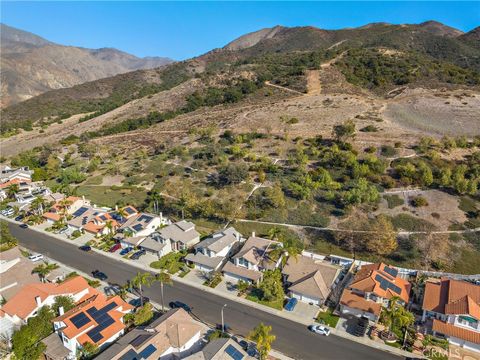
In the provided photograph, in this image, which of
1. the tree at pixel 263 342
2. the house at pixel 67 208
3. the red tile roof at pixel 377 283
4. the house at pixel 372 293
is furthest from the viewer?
the house at pixel 67 208

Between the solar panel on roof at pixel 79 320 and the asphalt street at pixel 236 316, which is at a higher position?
the solar panel on roof at pixel 79 320

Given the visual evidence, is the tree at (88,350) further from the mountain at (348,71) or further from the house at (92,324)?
the mountain at (348,71)

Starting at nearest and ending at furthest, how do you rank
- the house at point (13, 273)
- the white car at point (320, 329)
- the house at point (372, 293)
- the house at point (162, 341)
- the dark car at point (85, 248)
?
the house at point (162, 341) < the white car at point (320, 329) < the house at point (372, 293) < the house at point (13, 273) < the dark car at point (85, 248)

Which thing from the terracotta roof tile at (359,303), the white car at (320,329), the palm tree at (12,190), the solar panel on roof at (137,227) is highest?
the palm tree at (12,190)

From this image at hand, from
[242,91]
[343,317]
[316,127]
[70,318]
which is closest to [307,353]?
[343,317]

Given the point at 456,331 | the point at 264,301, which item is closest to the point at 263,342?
the point at 264,301

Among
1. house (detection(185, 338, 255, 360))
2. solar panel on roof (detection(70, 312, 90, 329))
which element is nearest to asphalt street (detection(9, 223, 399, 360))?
house (detection(185, 338, 255, 360))

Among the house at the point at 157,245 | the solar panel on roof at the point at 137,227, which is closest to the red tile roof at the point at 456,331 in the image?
the house at the point at 157,245

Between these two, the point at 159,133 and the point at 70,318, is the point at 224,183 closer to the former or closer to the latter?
the point at 70,318
